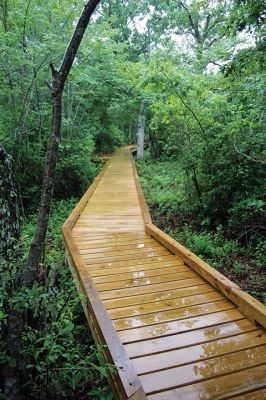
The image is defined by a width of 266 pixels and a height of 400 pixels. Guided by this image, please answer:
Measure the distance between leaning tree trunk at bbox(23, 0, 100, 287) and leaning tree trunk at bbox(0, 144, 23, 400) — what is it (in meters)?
0.12

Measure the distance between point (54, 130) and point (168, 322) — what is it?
2138mm

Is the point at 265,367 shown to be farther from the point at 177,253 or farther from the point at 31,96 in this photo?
the point at 31,96

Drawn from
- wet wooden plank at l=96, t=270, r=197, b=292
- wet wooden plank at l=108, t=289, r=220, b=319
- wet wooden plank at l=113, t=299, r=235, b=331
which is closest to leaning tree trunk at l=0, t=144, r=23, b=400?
wet wooden plank at l=113, t=299, r=235, b=331

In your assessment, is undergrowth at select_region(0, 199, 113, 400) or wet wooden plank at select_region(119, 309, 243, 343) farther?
wet wooden plank at select_region(119, 309, 243, 343)

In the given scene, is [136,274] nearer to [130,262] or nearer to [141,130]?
[130,262]

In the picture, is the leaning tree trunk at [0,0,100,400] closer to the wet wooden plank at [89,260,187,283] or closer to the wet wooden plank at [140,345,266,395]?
the wet wooden plank at [140,345,266,395]

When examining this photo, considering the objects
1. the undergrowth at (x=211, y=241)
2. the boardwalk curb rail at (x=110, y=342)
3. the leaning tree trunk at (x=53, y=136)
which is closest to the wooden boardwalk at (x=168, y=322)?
the boardwalk curb rail at (x=110, y=342)

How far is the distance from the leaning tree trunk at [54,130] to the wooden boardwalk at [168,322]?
0.60m

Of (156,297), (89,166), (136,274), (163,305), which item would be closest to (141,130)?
(89,166)

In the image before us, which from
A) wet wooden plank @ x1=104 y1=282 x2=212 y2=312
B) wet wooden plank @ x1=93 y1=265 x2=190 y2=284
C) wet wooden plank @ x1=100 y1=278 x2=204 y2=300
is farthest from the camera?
wet wooden plank @ x1=93 y1=265 x2=190 y2=284

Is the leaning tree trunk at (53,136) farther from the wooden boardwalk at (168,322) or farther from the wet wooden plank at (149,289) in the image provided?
the wet wooden plank at (149,289)

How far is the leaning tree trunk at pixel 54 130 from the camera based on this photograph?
2.26 m

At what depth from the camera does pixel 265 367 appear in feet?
7.84

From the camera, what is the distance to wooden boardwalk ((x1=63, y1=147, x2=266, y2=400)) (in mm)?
2250
